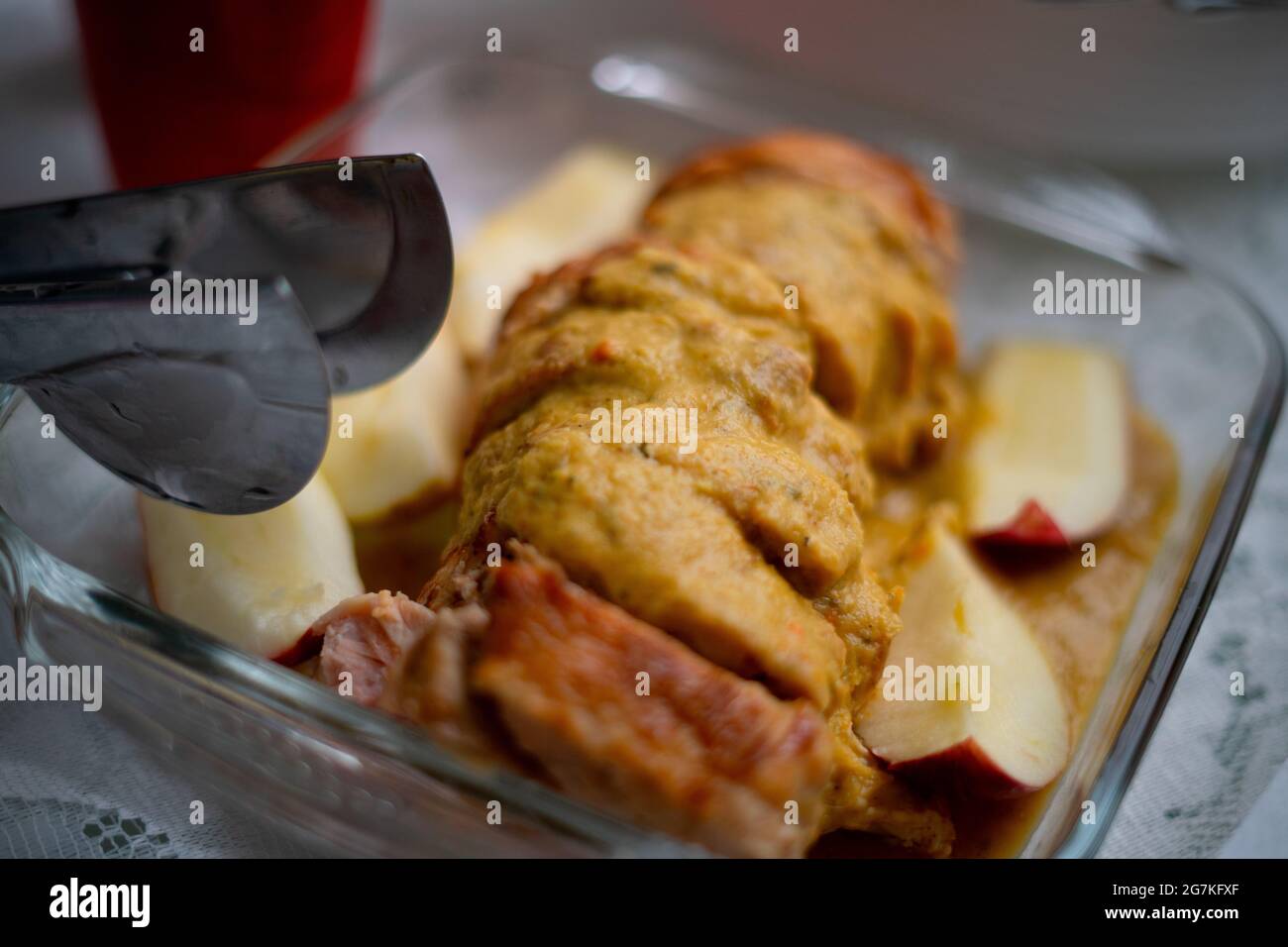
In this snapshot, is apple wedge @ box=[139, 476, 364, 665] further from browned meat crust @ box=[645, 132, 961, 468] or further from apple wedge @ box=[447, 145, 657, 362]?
browned meat crust @ box=[645, 132, 961, 468]

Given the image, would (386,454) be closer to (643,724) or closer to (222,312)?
(222,312)

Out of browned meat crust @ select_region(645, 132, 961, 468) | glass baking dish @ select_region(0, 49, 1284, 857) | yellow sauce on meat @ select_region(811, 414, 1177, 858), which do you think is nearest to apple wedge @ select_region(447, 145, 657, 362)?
glass baking dish @ select_region(0, 49, 1284, 857)

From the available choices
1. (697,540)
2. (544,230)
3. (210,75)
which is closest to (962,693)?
(697,540)

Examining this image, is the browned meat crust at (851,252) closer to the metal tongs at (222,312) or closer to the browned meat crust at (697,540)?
the browned meat crust at (697,540)

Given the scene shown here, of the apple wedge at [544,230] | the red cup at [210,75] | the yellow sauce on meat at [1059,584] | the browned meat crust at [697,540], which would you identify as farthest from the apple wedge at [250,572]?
the red cup at [210,75]
